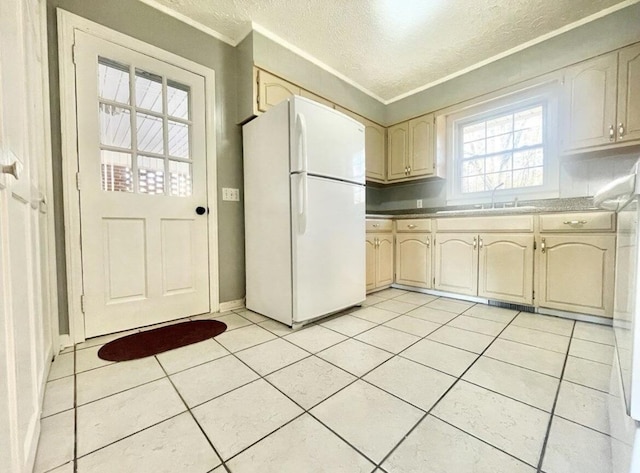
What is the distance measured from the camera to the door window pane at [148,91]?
189 cm

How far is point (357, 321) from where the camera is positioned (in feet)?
6.66

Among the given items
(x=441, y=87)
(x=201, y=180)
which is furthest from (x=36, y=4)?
(x=441, y=87)

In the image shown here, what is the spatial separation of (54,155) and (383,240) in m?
2.74

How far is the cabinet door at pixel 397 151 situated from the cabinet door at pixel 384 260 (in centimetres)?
89

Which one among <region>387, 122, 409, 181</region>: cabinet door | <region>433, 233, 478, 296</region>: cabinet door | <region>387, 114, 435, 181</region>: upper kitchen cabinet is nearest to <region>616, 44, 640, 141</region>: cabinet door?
<region>433, 233, 478, 296</region>: cabinet door

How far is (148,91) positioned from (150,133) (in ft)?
1.04

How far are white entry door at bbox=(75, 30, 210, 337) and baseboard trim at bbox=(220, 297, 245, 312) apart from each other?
0.45 ft

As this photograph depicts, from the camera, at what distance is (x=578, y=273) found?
77.5 inches

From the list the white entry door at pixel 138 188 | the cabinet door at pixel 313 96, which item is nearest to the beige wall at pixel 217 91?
the white entry door at pixel 138 188

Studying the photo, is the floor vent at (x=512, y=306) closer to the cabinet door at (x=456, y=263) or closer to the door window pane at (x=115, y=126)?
the cabinet door at (x=456, y=263)

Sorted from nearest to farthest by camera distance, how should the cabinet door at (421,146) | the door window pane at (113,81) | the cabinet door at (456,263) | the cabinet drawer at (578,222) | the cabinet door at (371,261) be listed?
the door window pane at (113,81)
the cabinet drawer at (578,222)
the cabinet door at (456,263)
the cabinet door at (371,261)
the cabinet door at (421,146)

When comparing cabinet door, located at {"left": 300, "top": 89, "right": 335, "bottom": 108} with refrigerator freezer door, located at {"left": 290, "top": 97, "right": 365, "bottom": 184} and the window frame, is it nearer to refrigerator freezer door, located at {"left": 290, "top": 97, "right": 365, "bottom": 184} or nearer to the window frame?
refrigerator freezer door, located at {"left": 290, "top": 97, "right": 365, "bottom": 184}

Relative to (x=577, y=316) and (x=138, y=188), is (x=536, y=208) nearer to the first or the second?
(x=577, y=316)

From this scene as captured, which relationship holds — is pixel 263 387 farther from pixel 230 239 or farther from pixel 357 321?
pixel 230 239
